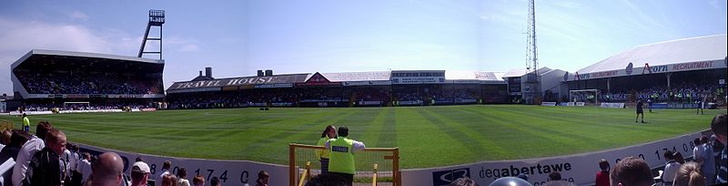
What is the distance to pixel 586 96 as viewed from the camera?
356 inches

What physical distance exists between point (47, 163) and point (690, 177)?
13.4 feet

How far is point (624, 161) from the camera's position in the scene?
212 centimetres

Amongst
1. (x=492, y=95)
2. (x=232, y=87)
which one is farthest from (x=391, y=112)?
(x=232, y=87)

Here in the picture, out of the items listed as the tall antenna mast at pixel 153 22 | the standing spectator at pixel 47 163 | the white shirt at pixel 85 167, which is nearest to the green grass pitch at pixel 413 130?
the white shirt at pixel 85 167

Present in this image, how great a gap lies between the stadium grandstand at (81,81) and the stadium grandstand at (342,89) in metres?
0.66

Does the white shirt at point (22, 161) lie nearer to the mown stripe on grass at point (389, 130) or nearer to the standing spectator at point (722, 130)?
the standing spectator at point (722, 130)

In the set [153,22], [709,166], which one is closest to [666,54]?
[709,166]

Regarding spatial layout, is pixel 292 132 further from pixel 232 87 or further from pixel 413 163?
pixel 413 163

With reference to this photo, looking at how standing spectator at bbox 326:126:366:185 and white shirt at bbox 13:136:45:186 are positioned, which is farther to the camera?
standing spectator at bbox 326:126:366:185

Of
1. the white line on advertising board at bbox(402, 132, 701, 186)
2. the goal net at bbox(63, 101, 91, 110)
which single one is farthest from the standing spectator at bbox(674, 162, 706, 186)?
the goal net at bbox(63, 101, 91, 110)

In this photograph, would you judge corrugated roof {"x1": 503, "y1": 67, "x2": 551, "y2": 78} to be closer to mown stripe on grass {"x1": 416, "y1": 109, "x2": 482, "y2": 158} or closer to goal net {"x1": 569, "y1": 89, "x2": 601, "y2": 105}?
goal net {"x1": 569, "y1": 89, "x2": 601, "y2": 105}

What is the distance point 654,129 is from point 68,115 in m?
10.4

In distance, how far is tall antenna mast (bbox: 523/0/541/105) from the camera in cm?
691

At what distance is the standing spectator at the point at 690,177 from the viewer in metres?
2.41
